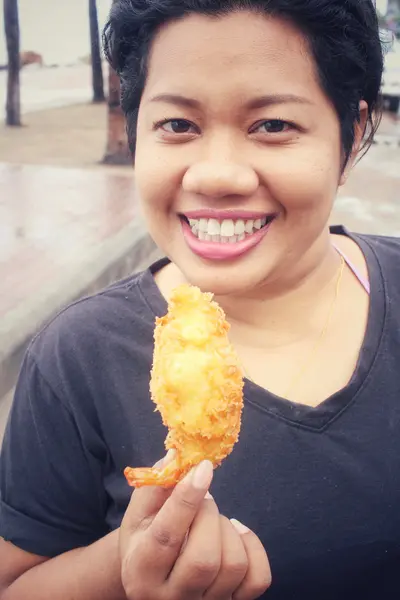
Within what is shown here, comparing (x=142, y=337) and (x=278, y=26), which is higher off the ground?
(x=278, y=26)

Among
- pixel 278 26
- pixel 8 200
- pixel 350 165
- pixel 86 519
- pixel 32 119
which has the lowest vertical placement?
pixel 32 119

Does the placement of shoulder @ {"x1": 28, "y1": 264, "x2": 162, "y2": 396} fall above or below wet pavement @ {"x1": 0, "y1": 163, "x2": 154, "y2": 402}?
above

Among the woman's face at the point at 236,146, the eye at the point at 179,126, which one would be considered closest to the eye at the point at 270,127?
the woman's face at the point at 236,146

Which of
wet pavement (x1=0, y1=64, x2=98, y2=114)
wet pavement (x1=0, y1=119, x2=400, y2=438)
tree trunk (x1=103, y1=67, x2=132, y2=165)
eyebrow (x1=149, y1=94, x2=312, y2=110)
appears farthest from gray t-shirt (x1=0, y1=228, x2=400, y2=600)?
wet pavement (x1=0, y1=64, x2=98, y2=114)

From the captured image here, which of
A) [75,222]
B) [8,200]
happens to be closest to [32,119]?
[8,200]

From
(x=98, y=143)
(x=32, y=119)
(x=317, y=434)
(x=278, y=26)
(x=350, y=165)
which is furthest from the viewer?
(x=32, y=119)

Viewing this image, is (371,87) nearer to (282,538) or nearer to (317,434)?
(317,434)

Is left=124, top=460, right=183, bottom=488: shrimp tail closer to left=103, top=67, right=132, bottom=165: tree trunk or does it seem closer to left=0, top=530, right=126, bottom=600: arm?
left=0, top=530, right=126, bottom=600: arm
